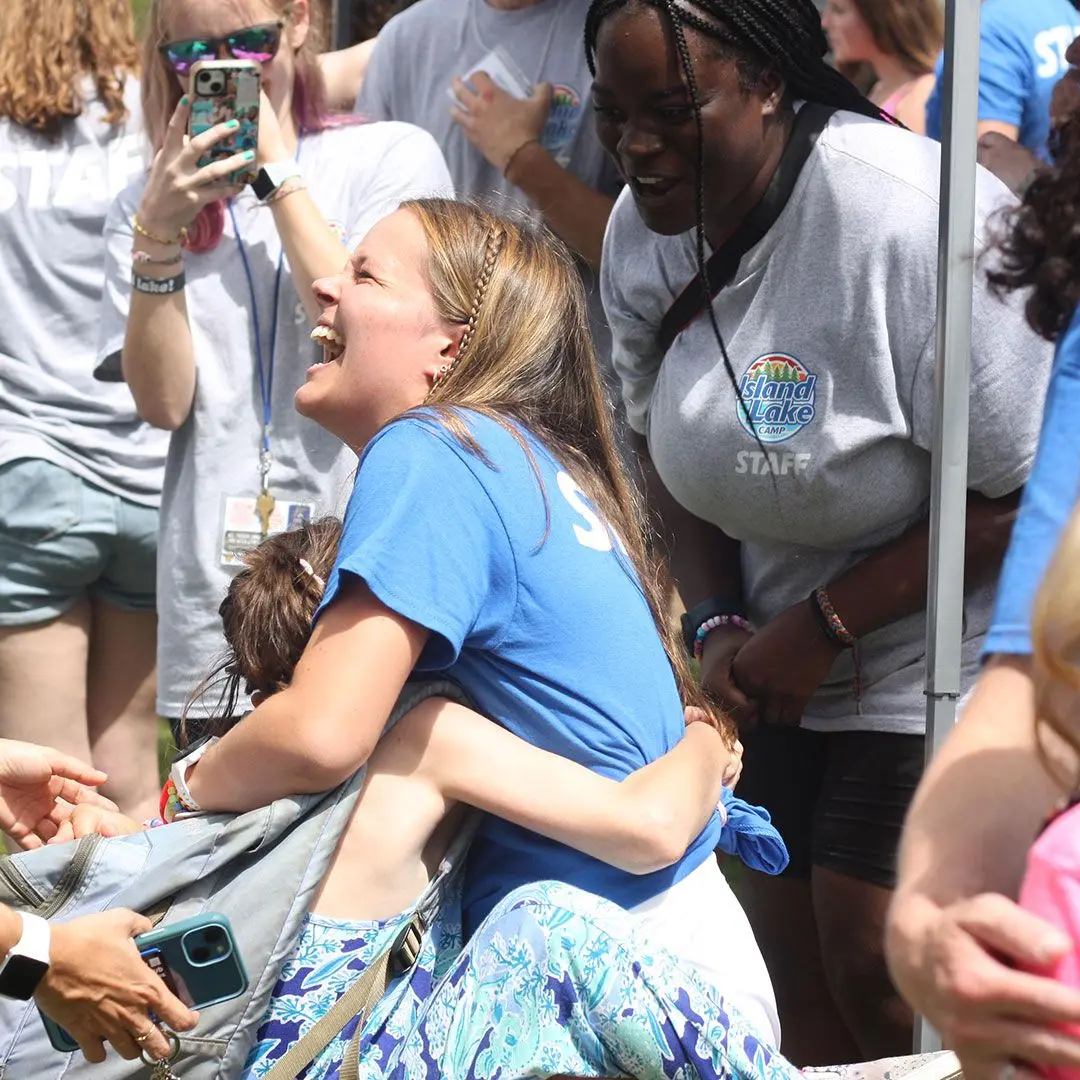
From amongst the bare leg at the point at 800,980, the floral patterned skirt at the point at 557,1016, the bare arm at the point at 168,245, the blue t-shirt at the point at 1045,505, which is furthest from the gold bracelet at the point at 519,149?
the blue t-shirt at the point at 1045,505

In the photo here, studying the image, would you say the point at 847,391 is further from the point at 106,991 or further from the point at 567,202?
the point at 106,991

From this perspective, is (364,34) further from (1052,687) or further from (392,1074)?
(1052,687)

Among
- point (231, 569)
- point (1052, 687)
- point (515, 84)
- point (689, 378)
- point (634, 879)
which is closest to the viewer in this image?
point (1052, 687)

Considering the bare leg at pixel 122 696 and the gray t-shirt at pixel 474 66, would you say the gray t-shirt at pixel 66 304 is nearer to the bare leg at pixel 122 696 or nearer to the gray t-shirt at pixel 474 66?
the bare leg at pixel 122 696

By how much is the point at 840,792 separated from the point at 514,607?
930 millimetres

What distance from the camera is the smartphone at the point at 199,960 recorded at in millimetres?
1835

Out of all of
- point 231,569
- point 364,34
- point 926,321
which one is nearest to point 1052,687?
point 926,321

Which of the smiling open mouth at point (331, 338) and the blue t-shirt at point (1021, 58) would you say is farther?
the blue t-shirt at point (1021, 58)

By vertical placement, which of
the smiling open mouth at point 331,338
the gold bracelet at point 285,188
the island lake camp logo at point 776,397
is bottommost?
the island lake camp logo at point 776,397

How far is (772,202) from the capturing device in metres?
2.66

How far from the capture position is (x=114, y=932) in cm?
188

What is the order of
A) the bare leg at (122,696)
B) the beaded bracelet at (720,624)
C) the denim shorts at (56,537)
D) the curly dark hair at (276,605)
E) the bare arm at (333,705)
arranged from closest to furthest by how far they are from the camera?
the bare arm at (333,705) < the curly dark hair at (276,605) < the beaded bracelet at (720,624) < the denim shorts at (56,537) < the bare leg at (122,696)

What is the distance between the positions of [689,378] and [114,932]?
4.47 feet

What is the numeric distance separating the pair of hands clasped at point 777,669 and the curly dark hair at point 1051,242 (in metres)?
1.12
